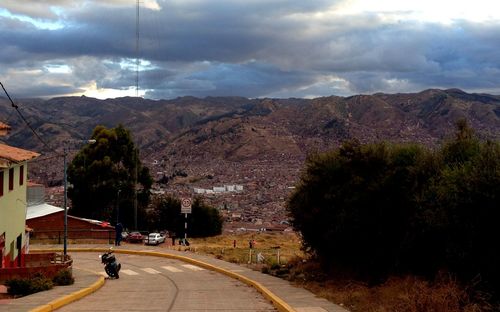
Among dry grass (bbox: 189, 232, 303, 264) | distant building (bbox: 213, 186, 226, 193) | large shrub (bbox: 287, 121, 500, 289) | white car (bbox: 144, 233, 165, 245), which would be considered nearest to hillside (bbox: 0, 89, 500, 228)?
distant building (bbox: 213, 186, 226, 193)

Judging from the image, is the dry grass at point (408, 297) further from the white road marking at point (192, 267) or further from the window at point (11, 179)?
the window at point (11, 179)

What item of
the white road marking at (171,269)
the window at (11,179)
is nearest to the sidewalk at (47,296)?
the white road marking at (171,269)

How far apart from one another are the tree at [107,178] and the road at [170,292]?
2863 centimetres

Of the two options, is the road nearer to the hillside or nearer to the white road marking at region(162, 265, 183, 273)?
the white road marking at region(162, 265, 183, 273)

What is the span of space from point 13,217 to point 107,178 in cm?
3100

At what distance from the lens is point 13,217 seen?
29125mm

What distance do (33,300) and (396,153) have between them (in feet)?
36.4

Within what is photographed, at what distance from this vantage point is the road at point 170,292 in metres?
16.0

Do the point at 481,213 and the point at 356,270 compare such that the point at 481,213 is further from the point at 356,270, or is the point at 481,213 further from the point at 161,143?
the point at 161,143

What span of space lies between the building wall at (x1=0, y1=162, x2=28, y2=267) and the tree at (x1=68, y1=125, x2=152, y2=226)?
1069 inches

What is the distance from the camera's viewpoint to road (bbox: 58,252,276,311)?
629 inches

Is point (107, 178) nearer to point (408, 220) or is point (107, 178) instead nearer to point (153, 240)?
point (153, 240)

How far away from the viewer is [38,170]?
135 metres

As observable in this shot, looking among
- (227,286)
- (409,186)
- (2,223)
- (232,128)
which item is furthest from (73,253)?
(232,128)
